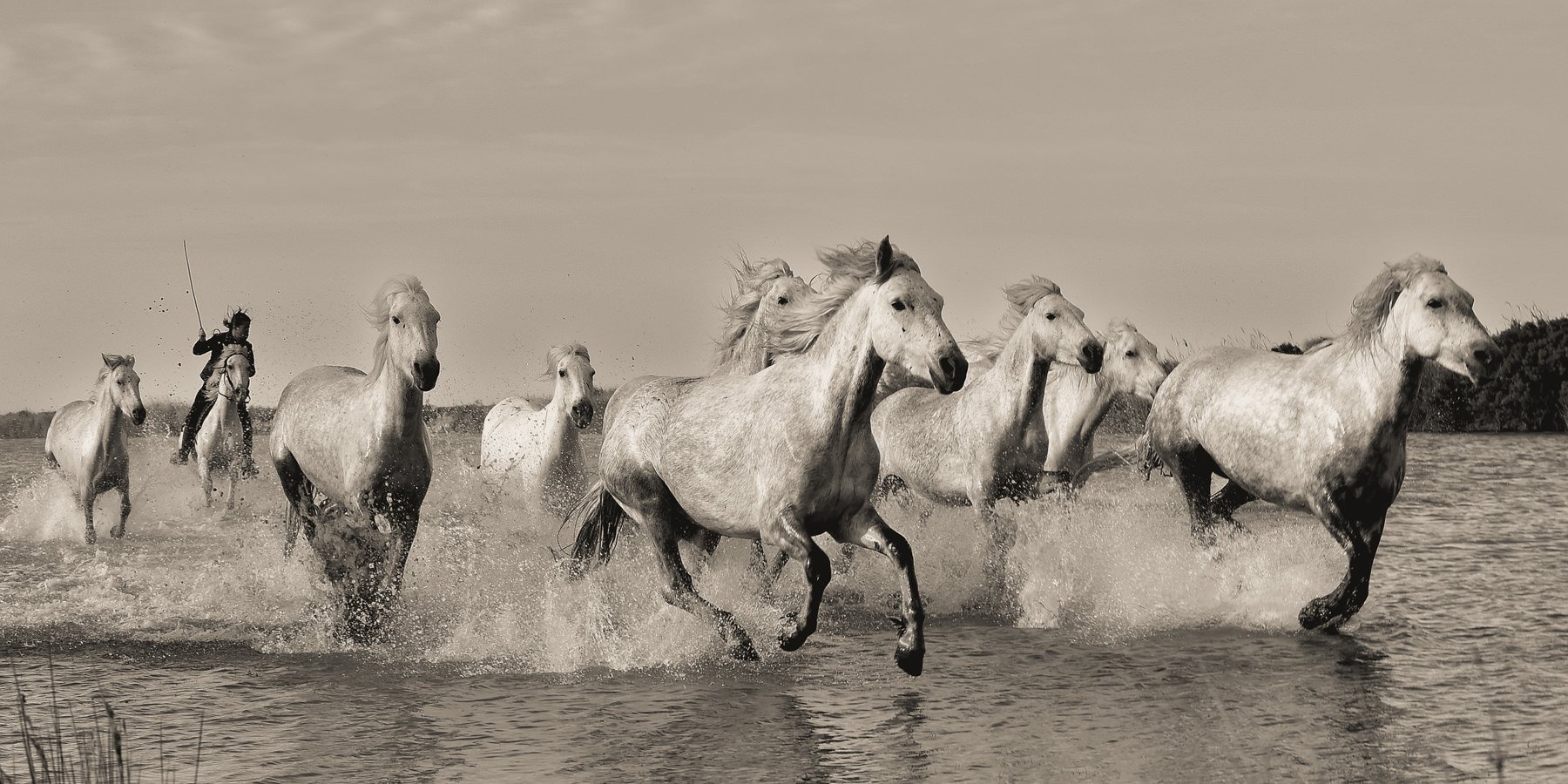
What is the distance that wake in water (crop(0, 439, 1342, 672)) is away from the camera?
8969 mm

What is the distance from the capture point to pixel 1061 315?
35.3 ft

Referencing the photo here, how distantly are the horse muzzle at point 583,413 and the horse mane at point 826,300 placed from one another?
14.5ft

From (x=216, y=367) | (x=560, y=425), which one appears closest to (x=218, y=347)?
(x=216, y=367)

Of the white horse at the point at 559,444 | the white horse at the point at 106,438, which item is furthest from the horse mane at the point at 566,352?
the white horse at the point at 106,438

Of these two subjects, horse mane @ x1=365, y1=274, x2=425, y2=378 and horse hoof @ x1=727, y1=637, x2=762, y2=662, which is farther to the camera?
horse mane @ x1=365, y1=274, x2=425, y2=378

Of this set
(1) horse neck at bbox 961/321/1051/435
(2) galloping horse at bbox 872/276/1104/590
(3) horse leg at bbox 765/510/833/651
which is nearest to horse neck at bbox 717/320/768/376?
(2) galloping horse at bbox 872/276/1104/590

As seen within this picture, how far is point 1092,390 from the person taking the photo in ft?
40.7

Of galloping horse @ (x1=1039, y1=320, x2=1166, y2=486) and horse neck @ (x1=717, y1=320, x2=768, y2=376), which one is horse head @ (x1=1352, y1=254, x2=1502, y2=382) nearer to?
galloping horse @ (x1=1039, y1=320, x2=1166, y2=486)

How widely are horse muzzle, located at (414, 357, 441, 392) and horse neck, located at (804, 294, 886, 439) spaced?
2.28 metres

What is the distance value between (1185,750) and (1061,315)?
4762 millimetres

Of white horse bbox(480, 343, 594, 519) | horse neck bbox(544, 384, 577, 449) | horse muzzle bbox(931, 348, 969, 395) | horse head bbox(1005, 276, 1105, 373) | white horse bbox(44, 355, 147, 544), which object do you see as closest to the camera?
horse muzzle bbox(931, 348, 969, 395)

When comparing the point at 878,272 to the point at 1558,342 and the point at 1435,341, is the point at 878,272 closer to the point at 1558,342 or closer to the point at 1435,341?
the point at 1435,341

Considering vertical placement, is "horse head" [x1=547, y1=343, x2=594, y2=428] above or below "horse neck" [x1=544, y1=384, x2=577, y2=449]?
above

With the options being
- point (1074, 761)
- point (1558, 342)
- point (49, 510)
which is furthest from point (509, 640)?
point (1558, 342)
